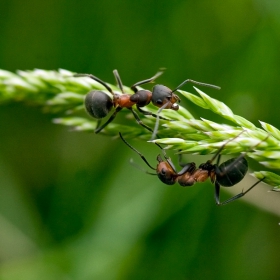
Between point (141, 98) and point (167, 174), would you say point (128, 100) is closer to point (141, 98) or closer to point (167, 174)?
point (141, 98)

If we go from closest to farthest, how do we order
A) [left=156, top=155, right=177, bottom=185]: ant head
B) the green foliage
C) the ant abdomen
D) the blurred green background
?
the green foliage < the ant abdomen < [left=156, top=155, right=177, bottom=185]: ant head < the blurred green background

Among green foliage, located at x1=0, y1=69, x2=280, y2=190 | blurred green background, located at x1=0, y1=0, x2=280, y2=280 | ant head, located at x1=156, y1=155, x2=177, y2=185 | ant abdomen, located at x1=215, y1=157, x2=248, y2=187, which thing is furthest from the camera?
blurred green background, located at x1=0, y1=0, x2=280, y2=280

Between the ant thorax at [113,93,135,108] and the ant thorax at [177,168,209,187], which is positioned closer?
the ant thorax at [177,168,209,187]

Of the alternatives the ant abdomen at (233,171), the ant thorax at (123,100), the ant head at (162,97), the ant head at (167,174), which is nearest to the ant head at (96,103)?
the ant thorax at (123,100)

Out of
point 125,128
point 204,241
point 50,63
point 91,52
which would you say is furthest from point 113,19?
point 204,241

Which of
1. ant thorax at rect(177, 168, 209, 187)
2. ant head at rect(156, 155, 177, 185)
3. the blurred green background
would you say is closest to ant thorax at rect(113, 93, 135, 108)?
ant head at rect(156, 155, 177, 185)

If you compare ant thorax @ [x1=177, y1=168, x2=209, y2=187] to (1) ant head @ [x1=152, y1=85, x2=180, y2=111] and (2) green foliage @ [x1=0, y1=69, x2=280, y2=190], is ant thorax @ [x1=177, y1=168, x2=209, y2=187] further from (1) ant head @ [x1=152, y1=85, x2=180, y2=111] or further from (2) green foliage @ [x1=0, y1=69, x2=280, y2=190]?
(1) ant head @ [x1=152, y1=85, x2=180, y2=111]

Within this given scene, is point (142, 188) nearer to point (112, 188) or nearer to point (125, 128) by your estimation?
point (112, 188)
